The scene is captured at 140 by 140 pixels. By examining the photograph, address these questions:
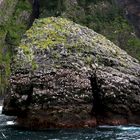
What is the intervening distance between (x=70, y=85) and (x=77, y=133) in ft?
20.7

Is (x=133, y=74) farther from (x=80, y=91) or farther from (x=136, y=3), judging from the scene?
(x=136, y=3)

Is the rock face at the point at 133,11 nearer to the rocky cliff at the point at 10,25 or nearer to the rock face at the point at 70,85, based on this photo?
the rocky cliff at the point at 10,25

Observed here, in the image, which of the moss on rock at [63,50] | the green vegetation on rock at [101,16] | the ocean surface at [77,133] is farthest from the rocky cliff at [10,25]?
the ocean surface at [77,133]

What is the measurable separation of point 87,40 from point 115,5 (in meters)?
43.4

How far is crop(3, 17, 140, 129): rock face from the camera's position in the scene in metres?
50.9

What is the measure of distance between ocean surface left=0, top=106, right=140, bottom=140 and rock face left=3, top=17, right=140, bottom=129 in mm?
1624

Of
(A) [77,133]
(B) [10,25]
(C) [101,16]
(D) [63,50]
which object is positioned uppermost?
(C) [101,16]

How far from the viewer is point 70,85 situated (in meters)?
52.0

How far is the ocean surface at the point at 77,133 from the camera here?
45344 millimetres

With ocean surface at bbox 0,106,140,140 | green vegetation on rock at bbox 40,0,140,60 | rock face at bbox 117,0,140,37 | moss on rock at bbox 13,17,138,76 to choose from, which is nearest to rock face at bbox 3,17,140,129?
moss on rock at bbox 13,17,138,76

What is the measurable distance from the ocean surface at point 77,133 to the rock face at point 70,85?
1.62m

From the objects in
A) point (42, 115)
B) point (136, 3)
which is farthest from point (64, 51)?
point (136, 3)

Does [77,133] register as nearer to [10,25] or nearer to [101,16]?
[10,25]

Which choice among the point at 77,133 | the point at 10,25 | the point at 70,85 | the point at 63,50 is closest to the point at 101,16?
the point at 10,25
